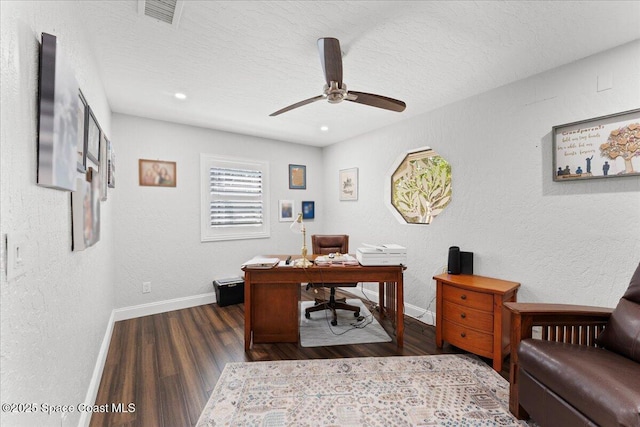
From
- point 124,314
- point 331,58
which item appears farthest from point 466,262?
point 124,314

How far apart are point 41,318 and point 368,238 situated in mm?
3457

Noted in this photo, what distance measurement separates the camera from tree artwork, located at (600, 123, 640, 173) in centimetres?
182

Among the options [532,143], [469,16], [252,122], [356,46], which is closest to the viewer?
[469,16]

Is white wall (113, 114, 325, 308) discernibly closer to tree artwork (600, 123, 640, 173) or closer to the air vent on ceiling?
the air vent on ceiling

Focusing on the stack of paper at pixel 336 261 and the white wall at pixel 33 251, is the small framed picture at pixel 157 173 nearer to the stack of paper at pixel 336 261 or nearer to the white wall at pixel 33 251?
the white wall at pixel 33 251

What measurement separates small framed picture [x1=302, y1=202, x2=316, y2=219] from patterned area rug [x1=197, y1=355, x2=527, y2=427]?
2715mm

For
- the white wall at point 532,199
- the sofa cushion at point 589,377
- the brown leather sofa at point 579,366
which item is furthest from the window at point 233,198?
the sofa cushion at point 589,377

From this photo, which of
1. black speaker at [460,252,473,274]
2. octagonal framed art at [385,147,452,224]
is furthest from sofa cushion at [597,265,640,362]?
octagonal framed art at [385,147,452,224]

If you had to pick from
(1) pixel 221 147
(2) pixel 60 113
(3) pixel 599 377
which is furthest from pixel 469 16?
(1) pixel 221 147

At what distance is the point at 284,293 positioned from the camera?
2602 millimetres

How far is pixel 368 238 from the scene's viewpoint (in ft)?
13.0

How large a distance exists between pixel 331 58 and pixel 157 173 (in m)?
2.78

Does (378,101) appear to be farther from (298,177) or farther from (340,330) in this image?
(298,177)

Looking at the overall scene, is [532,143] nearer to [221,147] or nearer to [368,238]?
[368,238]
